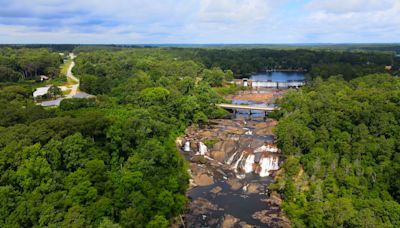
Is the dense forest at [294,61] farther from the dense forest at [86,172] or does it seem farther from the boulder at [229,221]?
the dense forest at [86,172]

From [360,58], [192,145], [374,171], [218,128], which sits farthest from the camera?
[360,58]

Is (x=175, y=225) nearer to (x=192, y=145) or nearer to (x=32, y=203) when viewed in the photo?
(x=32, y=203)

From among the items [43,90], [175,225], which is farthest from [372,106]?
[43,90]

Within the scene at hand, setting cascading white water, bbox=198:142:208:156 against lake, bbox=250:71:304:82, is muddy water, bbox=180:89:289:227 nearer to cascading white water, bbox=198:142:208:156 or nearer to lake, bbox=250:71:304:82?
cascading white water, bbox=198:142:208:156

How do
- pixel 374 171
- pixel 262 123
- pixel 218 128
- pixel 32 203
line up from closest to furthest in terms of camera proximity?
pixel 32 203, pixel 374 171, pixel 218 128, pixel 262 123

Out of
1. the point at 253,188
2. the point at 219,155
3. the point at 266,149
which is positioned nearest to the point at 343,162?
the point at 253,188

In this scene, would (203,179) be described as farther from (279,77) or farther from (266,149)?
(279,77)

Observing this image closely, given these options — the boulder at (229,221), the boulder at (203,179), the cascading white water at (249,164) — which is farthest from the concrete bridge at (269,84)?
the boulder at (229,221)
